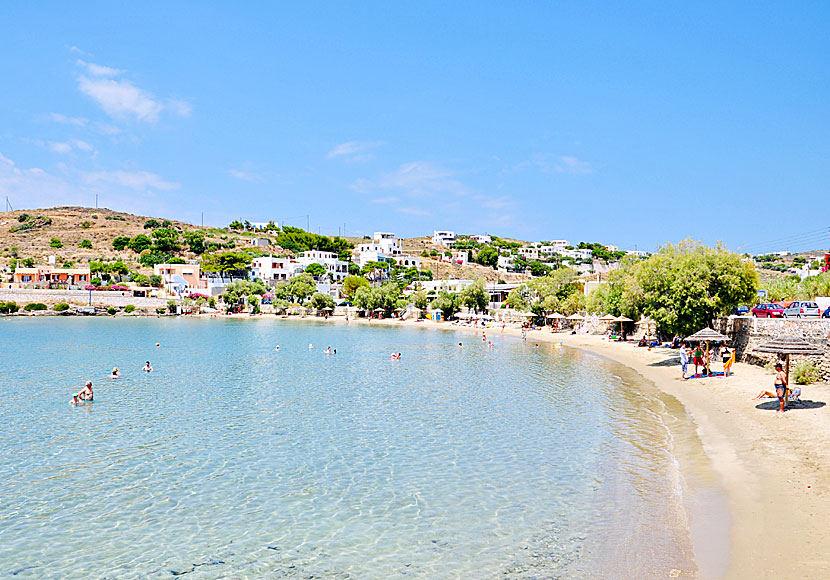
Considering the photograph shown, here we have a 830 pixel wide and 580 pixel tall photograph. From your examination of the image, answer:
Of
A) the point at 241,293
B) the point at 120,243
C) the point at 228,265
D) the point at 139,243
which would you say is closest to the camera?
the point at 241,293

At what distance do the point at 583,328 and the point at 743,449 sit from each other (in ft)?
157

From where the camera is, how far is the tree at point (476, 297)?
281 ft

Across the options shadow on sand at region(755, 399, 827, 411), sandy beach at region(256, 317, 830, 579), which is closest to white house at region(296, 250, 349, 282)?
sandy beach at region(256, 317, 830, 579)

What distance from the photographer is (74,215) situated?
191000 millimetres

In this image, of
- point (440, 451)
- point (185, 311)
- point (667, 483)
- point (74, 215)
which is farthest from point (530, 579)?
point (74, 215)

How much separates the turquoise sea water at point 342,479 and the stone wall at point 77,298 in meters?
80.3

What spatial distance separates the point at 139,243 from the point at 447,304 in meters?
98.4

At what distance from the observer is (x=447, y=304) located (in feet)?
292

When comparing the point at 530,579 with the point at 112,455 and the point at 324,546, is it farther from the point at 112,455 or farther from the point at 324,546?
the point at 112,455

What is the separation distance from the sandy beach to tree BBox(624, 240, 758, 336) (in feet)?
16.7

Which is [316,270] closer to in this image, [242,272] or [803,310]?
[242,272]

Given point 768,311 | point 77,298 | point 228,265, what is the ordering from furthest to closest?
point 228,265 < point 77,298 < point 768,311

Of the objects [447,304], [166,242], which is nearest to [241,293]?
[447,304]

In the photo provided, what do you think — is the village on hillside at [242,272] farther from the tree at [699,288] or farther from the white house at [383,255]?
the tree at [699,288]
